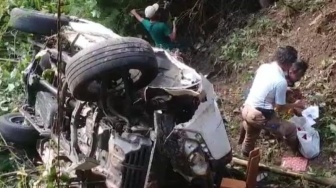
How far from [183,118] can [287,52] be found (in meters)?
1.23

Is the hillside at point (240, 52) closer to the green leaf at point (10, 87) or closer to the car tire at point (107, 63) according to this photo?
Answer: the green leaf at point (10, 87)

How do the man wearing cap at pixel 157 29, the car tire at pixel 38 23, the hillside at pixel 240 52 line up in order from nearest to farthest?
1. the hillside at pixel 240 52
2. the car tire at pixel 38 23
3. the man wearing cap at pixel 157 29

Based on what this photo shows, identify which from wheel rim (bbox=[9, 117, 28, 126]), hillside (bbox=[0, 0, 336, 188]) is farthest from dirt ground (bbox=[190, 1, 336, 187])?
wheel rim (bbox=[9, 117, 28, 126])

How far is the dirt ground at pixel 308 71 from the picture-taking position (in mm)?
7035

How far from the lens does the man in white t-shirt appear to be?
634 centimetres

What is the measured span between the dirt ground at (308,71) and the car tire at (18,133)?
211 cm

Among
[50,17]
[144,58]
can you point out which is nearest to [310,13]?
[50,17]

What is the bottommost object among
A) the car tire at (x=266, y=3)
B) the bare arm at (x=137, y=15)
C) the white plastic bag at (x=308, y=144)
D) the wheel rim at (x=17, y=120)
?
the white plastic bag at (x=308, y=144)

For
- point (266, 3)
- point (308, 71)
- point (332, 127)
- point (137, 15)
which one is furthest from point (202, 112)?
point (266, 3)

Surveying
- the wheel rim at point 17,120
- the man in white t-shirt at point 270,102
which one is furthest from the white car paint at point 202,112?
the wheel rim at point 17,120

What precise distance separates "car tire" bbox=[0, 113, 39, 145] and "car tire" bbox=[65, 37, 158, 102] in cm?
159

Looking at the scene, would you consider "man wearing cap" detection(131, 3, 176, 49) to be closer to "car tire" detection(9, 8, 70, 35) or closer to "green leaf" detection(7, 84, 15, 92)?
"car tire" detection(9, 8, 70, 35)

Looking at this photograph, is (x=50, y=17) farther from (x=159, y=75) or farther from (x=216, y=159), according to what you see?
(x=216, y=159)

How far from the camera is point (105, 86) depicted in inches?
221
